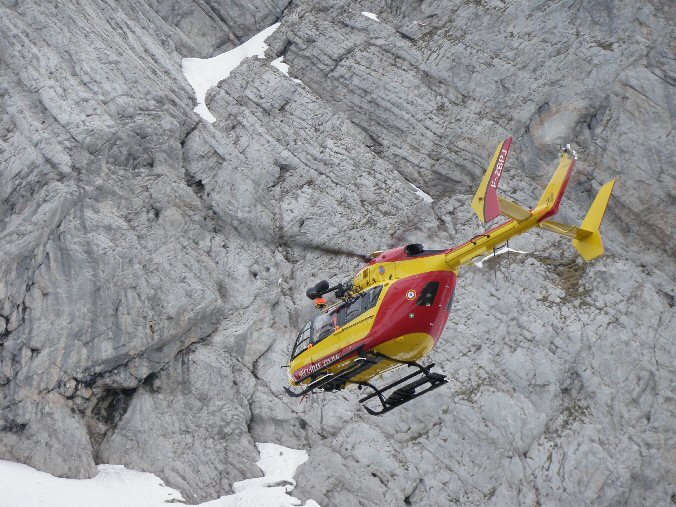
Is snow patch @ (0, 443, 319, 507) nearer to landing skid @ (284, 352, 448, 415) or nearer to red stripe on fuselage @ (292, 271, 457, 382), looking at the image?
landing skid @ (284, 352, 448, 415)

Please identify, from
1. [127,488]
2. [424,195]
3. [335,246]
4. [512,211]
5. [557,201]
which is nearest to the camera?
[512,211]

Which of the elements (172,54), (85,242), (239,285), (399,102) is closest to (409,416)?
(239,285)

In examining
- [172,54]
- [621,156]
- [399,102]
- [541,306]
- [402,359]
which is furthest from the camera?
[172,54]

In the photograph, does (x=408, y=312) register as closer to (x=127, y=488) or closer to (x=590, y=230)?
(x=590, y=230)

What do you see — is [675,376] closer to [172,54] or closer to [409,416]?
[409,416]

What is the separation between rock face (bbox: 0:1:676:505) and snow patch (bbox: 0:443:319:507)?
0.41m

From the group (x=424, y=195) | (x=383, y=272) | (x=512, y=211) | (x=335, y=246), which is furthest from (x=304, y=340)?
(x=424, y=195)

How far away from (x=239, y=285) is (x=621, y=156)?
15.2 m

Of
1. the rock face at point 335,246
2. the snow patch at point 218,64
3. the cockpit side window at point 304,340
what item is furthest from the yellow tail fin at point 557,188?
the snow patch at point 218,64

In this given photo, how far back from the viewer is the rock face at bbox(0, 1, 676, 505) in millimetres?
22703

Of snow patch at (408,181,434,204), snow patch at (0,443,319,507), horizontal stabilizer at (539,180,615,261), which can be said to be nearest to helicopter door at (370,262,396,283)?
horizontal stabilizer at (539,180,615,261)

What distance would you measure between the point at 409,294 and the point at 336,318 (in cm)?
246

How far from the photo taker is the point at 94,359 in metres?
23.3

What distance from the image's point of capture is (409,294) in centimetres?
1583
